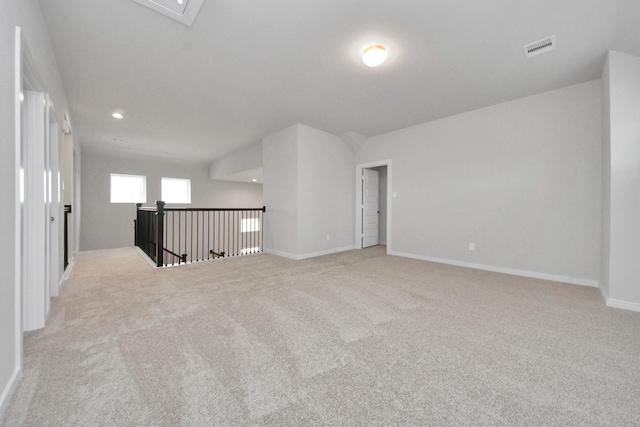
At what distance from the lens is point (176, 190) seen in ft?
29.2

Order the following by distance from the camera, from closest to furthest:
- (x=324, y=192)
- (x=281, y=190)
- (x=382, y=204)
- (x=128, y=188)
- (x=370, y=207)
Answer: (x=281, y=190), (x=324, y=192), (x=370, y=207), (x=382, y=204), (x=128, y=188)

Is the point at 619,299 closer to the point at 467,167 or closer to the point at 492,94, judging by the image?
the point at 467,167

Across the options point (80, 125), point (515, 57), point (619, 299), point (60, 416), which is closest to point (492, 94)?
point (515, 57)

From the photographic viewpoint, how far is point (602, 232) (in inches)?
118

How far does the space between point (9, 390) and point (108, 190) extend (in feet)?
26.9

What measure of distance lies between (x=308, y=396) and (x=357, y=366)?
1.27 ft

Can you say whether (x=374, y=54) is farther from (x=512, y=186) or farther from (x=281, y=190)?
(x=281, y=190)

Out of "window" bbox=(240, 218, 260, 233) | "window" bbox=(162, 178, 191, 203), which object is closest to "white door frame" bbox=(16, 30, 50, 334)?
"window" bbox=(162, 178, 191, 203)

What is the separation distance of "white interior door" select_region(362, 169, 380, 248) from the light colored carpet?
10.4ft

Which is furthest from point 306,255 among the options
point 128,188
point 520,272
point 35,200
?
point 128,188

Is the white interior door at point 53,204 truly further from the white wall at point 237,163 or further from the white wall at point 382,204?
the white wall at point 382,204

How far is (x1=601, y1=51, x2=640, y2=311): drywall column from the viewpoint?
8.04ft

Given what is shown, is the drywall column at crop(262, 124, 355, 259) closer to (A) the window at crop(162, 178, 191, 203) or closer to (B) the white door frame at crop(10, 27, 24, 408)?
(B) the white door frame at crop(10, 27, 24, 408)

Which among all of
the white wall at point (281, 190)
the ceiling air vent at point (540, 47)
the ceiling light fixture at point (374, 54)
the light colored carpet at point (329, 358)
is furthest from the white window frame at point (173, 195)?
the ceiling air vent at point (540, 47)
